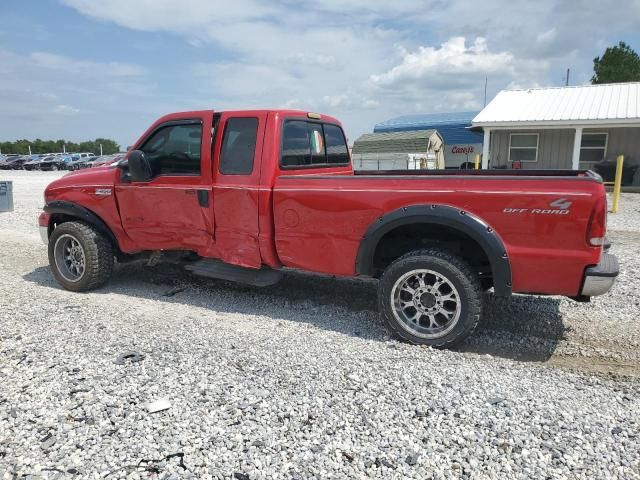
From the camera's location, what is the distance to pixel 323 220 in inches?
171

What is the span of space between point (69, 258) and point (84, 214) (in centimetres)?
59

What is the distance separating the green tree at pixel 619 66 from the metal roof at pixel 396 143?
56.5 feet

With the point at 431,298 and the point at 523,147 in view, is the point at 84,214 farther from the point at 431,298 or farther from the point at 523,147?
the point at 523,147

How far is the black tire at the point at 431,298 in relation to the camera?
3.87 metres

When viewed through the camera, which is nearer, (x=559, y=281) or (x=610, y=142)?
(x=559, y=281)

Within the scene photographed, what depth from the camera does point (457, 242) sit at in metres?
4.18

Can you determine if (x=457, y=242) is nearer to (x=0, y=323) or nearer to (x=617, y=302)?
(x=617, y=302)

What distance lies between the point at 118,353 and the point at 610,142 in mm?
20528

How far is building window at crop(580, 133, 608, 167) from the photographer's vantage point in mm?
19203

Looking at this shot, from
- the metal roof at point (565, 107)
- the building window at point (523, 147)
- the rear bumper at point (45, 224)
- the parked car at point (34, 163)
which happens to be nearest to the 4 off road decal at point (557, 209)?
the rear bumper at point (45, 224)

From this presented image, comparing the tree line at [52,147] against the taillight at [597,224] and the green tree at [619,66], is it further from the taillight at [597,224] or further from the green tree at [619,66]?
the taillight at [597,224]

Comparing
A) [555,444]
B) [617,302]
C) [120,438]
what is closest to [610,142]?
[617,302]

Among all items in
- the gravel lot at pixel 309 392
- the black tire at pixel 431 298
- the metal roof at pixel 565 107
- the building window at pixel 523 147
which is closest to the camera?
the gravel lot at pixel 309 392

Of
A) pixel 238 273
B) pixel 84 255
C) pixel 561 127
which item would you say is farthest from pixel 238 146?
pixel 561 127
